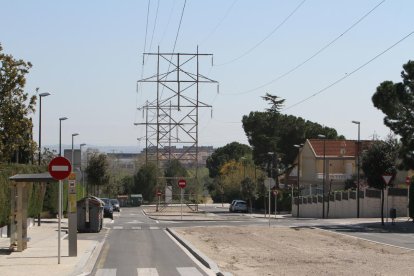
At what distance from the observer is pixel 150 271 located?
1856 centimetres

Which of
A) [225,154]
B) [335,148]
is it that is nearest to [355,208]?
[335,148]

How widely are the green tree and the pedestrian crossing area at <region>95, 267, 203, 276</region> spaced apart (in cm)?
9104

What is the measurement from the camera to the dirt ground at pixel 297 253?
18.9 m

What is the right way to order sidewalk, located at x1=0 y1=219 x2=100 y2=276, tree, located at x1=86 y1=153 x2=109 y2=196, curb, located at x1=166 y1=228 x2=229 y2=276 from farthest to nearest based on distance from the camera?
tree, located at x1=86 y1=153 x2=109 y2=196 → curb, located at x1=166 y1=228 x2=229 y2=276 → sidewalk, located at x1=0 y1=219 x2=100 y2=276

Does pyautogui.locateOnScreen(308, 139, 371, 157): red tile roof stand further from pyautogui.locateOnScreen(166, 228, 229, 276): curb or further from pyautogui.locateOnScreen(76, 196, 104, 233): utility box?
pyautogui.locateOnScreen(166, 228, 229, 276): curb


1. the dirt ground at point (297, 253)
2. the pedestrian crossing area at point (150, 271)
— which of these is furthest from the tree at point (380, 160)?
the pedestrian crossing area at point (150, 271)

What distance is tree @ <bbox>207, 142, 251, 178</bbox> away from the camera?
166875mm

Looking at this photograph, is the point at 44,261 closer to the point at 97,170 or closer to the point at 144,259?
the point at 144,259

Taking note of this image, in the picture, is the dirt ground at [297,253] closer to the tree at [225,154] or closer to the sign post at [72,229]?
the sign post at [72,229]

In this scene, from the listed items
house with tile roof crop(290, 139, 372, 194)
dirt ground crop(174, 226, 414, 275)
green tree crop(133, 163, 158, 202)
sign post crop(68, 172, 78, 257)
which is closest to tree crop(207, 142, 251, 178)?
green tree crop(133, 163, 158, 202)

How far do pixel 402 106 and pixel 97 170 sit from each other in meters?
53.2

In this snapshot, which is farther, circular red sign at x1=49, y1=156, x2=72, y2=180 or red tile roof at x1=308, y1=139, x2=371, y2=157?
red tile roof at x1=308, y1=139, x2=371, y2=157

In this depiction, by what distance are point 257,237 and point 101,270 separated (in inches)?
588

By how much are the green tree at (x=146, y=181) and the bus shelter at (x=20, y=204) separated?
85907 mm
